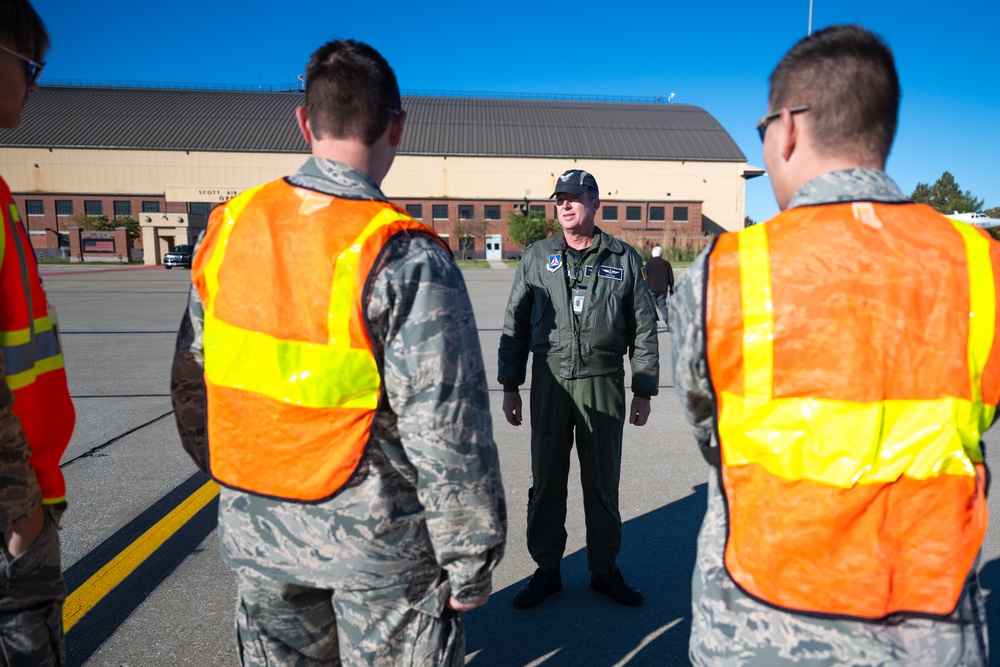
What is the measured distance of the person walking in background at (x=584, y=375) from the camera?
3209 millimetres

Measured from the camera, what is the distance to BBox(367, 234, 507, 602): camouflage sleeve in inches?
60.5

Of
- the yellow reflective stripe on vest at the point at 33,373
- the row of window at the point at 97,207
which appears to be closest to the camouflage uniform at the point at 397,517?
the yellow reflective stripe on vest at the point at 33,373

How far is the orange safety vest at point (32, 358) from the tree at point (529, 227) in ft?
158

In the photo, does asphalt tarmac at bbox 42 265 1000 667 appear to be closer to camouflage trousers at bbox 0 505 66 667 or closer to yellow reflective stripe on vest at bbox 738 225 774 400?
camouflage trousers at bbox 0 505 66 667

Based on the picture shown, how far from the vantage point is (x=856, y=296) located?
1.32 meters

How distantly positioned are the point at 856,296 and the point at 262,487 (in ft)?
4.54

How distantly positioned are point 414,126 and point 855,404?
58.9 m

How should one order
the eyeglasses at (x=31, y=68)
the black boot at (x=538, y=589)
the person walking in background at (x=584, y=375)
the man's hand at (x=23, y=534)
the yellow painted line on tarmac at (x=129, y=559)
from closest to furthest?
1. the man's hand at (x=23, y=534)
2. the eyeglasses at (x=31, y=68)
3. the yellow painted line on tarmac at (x=129, y=559)
4. the black boot at (x=538, y=589)
5. the person walking in background at (x=584, y=375)

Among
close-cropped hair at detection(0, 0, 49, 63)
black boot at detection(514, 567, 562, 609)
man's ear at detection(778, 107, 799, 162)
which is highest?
close-cropped hair at detection(0, 0, 49, 63)

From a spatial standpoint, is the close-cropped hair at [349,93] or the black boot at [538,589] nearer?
the close-cropped hair at [349,93]

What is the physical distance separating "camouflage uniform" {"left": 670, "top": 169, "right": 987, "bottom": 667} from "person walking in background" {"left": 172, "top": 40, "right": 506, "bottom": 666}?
1.61ft

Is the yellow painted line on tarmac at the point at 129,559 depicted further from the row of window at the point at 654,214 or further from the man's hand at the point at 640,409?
the row of window at the point at 654,214

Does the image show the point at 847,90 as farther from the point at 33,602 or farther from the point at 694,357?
the point at 33,602

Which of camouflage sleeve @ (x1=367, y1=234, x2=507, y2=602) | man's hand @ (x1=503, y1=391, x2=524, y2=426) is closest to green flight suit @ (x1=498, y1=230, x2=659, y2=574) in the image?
man's hand @ (x1=503, y1=391, x2=524, y2=426)
